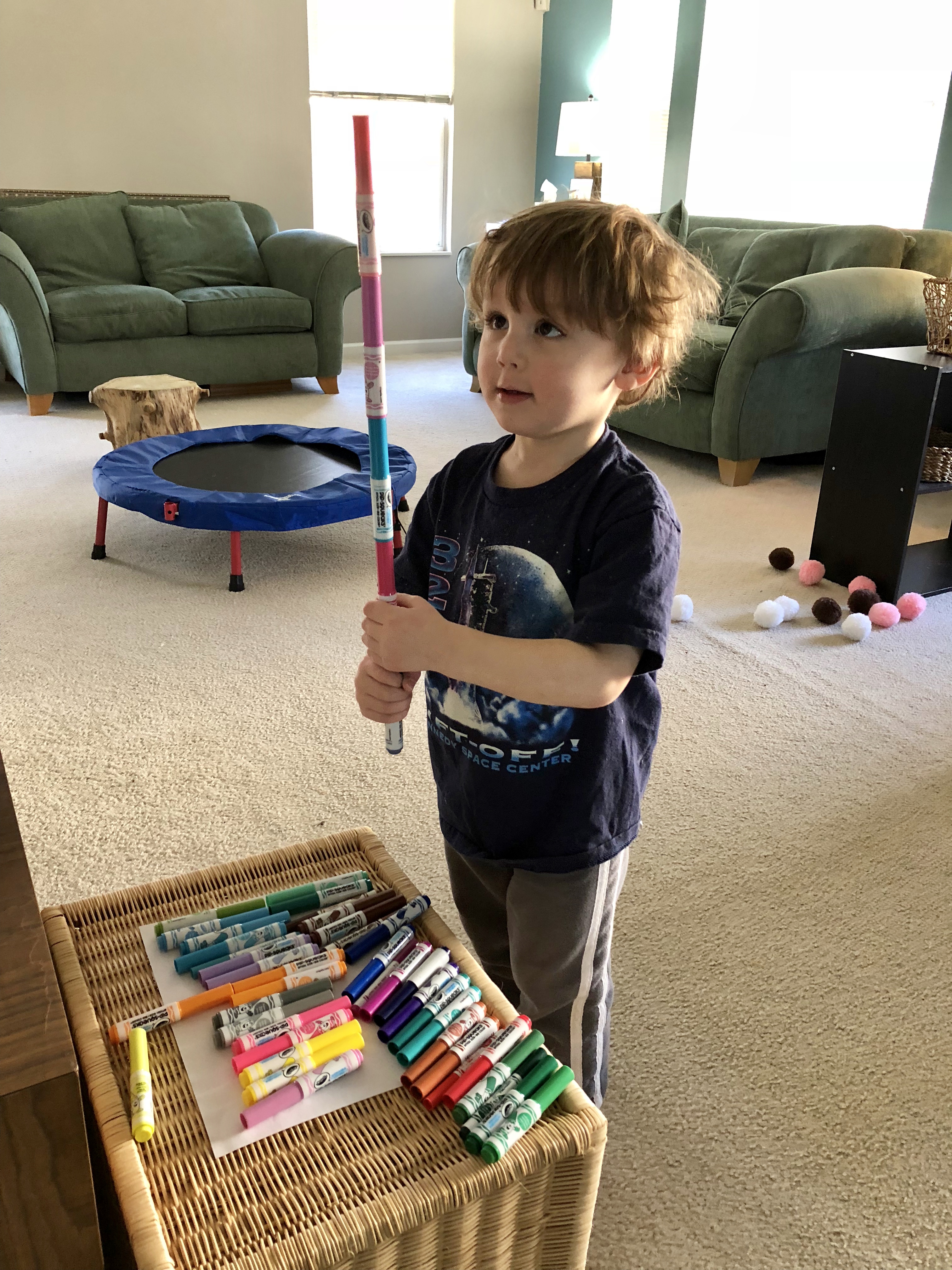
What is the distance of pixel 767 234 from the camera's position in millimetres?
4105

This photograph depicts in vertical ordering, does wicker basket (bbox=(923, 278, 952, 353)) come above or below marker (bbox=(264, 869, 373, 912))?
above

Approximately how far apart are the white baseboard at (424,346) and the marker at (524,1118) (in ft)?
19.3

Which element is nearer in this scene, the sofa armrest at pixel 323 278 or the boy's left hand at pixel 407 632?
the boy's left hand at pixel 407 632

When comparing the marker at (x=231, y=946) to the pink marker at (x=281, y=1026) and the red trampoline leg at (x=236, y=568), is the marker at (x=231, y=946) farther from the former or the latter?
the red trampoline leg at (x=236, y=568)

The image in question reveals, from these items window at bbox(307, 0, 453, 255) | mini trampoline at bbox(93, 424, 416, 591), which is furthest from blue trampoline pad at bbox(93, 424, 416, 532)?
window at bbox(307, 0, 453, 255)

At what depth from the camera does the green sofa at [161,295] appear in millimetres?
4379

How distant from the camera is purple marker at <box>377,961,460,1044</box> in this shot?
2.90 ft

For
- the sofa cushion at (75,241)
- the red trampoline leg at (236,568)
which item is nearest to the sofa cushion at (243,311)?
the sofa cushion at (75,241)

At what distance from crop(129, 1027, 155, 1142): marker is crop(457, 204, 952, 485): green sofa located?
3.06 metres

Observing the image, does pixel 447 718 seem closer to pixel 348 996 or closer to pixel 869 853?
pixel 348 996

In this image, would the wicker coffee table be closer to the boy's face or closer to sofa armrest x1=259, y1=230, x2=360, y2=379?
the boy's face

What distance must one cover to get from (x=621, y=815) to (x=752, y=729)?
111cm

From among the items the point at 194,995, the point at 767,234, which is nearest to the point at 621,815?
the point at 194,995

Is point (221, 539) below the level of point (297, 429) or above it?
below
